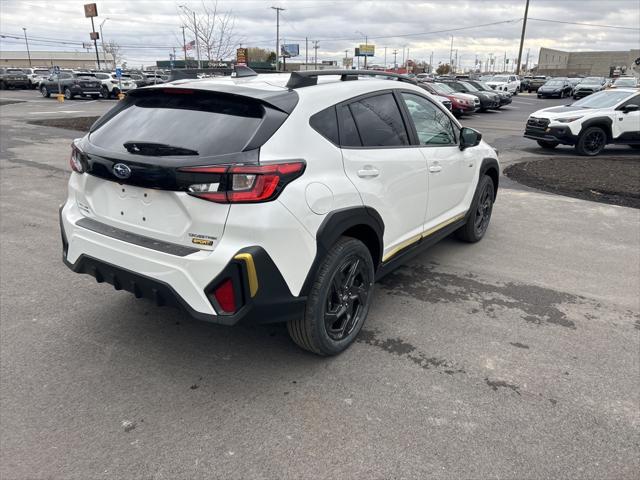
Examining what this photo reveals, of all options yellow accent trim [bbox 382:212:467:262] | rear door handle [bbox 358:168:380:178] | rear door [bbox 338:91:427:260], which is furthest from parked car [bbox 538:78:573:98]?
rear door handle [bbox 358:168:380:178]

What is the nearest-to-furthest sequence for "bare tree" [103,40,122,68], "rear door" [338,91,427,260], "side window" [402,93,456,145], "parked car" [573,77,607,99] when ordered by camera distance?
"rear door" [338,91,427,260] < "side window" [402,93,456,145] < "parked car" [573,77,607,99] < "bare tree" [103,40,122,68]

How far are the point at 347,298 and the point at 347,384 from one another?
0.56 m

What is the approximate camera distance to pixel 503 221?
6551 millimetres

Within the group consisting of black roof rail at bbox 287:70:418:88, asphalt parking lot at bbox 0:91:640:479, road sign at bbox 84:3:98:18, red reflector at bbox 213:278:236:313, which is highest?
road sign at bbox 84:3:98:18

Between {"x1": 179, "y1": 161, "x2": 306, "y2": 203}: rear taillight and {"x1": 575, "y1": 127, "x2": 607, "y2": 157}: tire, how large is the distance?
11.7 metres

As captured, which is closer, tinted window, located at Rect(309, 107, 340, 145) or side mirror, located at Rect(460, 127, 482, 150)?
tinted window, located at Rect(309, 107, 340, 145)

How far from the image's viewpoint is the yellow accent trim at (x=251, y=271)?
8.10 feet

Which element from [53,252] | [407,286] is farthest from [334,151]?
[53,252]

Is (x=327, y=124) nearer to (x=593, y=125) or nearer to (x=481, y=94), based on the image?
(x=593, y=125)

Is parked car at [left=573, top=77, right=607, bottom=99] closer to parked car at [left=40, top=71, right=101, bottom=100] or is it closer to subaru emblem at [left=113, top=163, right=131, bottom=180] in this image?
parked car at [left=40, top=71, right=101, bottom=100]

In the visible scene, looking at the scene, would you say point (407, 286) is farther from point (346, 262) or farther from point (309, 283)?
point (309, 283)

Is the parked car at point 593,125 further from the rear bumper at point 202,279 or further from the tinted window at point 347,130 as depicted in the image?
the rear bumper at point 202,279

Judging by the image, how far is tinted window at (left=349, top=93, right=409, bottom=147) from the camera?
331cm

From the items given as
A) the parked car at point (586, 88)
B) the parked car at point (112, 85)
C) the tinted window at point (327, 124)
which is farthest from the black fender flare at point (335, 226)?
the parked car at point (586, 88)
